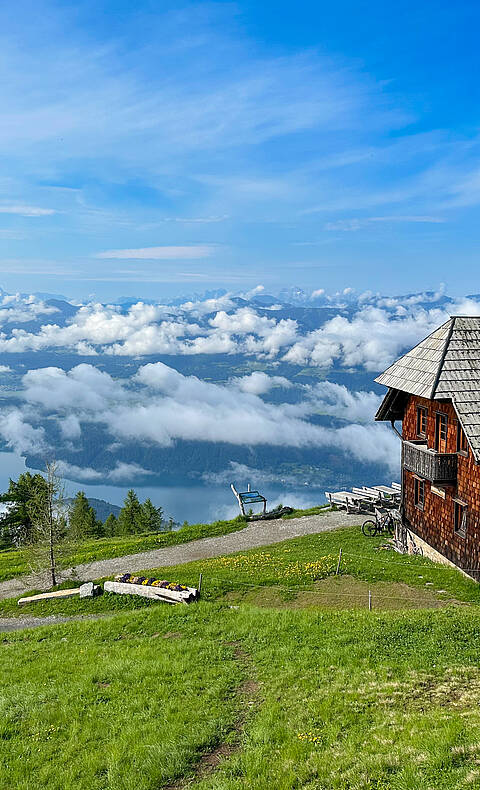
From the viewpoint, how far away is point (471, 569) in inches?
1109

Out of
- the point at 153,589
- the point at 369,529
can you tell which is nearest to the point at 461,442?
the point at 369,529

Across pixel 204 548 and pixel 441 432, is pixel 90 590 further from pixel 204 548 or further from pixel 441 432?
pixel 441 432

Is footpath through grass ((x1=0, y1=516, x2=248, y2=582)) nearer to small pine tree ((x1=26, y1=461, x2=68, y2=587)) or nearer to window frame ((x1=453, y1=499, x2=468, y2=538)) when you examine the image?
small pine tree ((x1=26, y1=461, x2=68, y2=587))

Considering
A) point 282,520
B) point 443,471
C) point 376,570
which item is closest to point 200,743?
point 376,570

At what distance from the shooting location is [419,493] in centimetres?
3600

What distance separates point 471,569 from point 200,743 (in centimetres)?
2001

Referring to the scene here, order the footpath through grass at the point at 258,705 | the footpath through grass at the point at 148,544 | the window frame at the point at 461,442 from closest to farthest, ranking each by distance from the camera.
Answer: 1. the footpath through grass at the point at 258,705
2. the window frame at the point at 461,442
3. the footpath through grass at the point at 148,544

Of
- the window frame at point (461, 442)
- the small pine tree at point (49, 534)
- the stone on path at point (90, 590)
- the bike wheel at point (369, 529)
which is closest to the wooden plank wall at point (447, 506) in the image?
the window frame at point (461, 442)

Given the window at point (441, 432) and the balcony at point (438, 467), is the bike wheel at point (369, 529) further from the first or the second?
the window at point (441, 432)

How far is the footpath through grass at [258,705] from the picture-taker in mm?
11125

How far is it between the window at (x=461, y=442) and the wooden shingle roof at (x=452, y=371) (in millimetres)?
1569

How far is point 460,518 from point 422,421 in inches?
273

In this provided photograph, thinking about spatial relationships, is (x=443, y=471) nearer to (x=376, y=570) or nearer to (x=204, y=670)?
(x=376, y=570)

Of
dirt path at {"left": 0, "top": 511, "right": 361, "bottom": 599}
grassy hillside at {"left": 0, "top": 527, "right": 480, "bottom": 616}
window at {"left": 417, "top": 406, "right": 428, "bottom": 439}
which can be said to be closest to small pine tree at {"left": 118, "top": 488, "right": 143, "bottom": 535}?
dirt path at {"left": 0, "top": 511, "right": 361, "bottom": 599}
